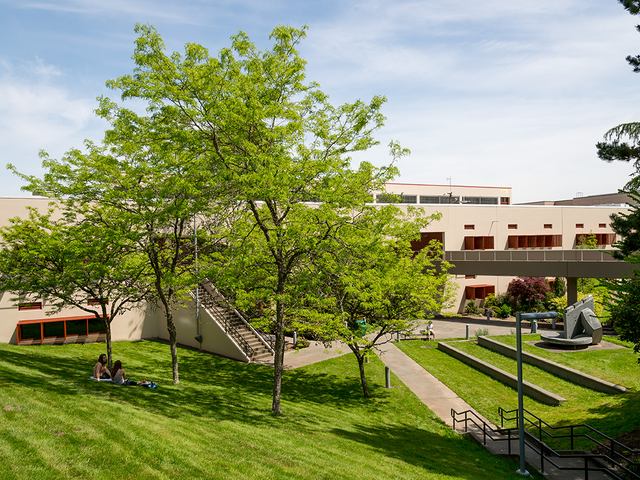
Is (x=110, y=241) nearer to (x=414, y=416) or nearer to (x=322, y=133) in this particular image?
(x=322, y=133)

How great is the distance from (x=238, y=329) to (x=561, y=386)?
53.8ft

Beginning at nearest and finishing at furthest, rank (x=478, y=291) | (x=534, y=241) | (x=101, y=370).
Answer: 1. (x=101, y=370)
2. (x=478, y=291)
3. (x=534, y=241)

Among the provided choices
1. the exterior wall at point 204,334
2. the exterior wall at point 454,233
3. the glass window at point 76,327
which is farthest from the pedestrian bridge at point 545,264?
the glass window at point 76,327

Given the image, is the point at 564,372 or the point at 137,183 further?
the point at 564,372

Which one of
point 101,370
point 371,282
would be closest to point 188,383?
point 101,370

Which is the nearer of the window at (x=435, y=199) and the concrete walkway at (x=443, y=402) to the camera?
the concrete walkway at (x=443, y=402)

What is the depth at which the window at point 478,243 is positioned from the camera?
3850 centimetres

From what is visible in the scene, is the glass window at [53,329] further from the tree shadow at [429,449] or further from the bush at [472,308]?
the bush at [472,308]

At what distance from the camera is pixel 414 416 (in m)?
15.8

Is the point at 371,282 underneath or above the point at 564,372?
above

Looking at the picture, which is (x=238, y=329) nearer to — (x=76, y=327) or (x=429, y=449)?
(x=76, y=327)

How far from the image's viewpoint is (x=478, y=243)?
39.0 metres

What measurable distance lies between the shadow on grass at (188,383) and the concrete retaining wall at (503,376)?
565 cm

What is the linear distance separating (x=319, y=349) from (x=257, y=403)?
11133 mm
